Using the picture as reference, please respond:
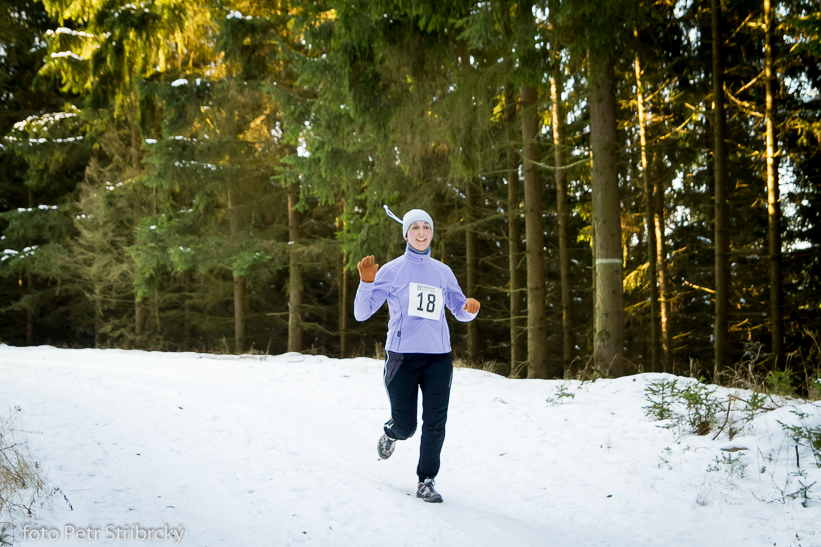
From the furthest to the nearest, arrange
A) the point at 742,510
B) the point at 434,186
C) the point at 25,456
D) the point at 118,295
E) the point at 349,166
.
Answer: the point at 118,295 → the point at 434,186 → the point at 349,166 → the point at 25,456 → the point at 742,510

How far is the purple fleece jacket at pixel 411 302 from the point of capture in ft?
14.5

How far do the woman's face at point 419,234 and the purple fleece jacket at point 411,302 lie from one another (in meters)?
0.08

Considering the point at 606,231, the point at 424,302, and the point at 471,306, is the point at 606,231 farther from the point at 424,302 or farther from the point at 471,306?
the point at 424,302

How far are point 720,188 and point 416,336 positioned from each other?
9358 mm

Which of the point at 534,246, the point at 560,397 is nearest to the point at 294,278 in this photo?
the point at 534,246

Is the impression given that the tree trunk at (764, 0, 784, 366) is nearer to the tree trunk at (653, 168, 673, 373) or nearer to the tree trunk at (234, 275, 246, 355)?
the tree trunk at (653, 168, 673, 373)

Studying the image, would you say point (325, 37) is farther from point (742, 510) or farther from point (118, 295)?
point (118, 295)

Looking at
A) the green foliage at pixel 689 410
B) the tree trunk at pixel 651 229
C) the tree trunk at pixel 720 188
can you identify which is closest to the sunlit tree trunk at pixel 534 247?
the tree trunk at pixel 720 188

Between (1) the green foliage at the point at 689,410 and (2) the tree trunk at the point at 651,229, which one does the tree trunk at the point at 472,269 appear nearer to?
(2) the tree trunk at the point at 651,229

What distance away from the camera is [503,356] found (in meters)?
24.7

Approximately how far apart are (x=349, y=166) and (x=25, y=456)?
8909 millimetres

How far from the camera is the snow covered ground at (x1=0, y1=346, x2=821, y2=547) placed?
3.61m

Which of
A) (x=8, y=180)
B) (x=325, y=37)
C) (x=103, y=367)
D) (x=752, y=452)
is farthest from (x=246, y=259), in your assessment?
(x=8, y=180)

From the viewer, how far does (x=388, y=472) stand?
4980 mm
